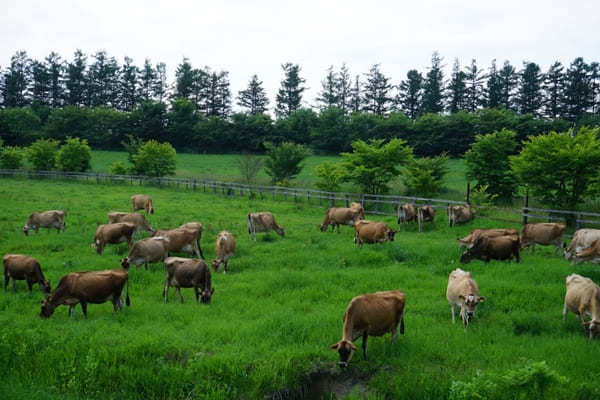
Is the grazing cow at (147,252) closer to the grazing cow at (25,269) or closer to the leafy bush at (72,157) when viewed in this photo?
the grazing cow at (25,269)

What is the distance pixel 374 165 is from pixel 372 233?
14.1 metres

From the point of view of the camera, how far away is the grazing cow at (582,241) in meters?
16.7

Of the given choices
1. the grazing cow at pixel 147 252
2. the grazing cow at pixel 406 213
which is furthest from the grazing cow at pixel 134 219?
the grazing cow at pixel 406 213

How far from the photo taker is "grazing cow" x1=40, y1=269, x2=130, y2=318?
10.8m

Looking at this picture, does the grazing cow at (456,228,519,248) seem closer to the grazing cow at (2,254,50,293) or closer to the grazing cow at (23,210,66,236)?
the grazing cow at (2,254,50,293)

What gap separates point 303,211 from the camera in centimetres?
2988

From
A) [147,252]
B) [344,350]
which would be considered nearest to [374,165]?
[147,252]

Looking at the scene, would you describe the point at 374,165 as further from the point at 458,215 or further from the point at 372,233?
the point at 372,233

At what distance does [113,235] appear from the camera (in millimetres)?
16891

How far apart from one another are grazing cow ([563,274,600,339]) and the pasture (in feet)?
1.08

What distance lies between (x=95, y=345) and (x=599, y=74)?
86.7 metres

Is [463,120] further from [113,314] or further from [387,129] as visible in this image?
[113,314]

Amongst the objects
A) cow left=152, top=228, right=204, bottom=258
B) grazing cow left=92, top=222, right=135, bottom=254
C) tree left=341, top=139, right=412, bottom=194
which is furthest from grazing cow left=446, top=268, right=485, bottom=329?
tree left=341, top=139, right=412, bottom=194

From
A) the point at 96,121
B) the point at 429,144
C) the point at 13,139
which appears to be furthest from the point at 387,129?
the point at 13,139
